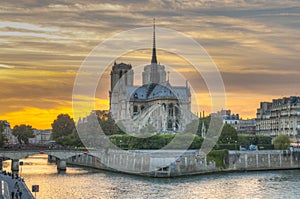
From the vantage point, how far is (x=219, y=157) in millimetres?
65062

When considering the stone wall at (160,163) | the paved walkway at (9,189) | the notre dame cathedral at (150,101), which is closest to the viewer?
the paved walkway at (9,189)

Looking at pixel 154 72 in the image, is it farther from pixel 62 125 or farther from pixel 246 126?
pixel 62 125

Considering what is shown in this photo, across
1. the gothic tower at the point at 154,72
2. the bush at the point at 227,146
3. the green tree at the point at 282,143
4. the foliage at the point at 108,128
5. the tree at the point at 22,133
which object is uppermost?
the gothic tower at the point at 154,72

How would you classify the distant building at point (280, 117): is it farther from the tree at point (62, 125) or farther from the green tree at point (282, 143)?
the tree at point (62, 125)

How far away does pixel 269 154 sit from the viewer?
69.4m

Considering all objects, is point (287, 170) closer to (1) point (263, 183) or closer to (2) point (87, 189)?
(1) point (263, 183)

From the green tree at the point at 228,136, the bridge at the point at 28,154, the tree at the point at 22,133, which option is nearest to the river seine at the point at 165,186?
the bridge at the point at 28,154

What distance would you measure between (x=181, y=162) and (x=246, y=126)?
268ft

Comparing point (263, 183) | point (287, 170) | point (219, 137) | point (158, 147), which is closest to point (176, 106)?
point (219, 137)

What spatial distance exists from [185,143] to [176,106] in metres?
44.7

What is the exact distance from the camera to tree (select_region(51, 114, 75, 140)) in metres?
123

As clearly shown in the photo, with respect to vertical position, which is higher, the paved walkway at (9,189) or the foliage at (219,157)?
the foliage at (219,157)

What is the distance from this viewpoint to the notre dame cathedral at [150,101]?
4368 inches

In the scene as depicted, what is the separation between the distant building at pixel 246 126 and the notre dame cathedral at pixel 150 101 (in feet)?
53.4
